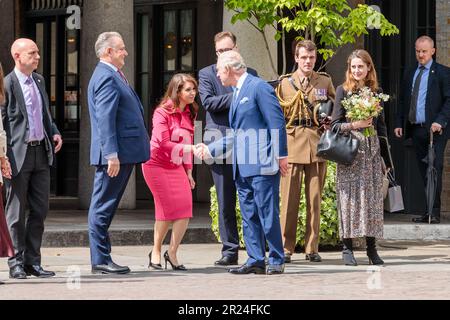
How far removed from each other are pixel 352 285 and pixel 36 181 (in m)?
2.85

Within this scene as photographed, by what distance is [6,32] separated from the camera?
22.3 meters

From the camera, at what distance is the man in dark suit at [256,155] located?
448 inches

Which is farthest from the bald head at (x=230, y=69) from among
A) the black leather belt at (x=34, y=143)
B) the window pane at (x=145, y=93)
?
the window pane at (x=145, y=93)

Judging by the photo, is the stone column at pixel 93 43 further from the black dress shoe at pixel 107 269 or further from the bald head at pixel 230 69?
the black dress shoe at pixel 107 269

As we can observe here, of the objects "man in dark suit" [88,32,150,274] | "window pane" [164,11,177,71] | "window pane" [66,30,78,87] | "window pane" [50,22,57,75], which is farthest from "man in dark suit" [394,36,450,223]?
"window pane" [50,22,57,75]

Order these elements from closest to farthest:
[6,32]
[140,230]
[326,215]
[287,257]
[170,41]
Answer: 1. [287,257]
2. [326,215]
3. [140,230]
4. [170,41]
5. [6,32]

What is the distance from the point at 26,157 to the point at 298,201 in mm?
2822

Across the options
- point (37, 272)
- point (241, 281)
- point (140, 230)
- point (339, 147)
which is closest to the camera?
point (241, 281)

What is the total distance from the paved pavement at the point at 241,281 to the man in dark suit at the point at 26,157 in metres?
0.28

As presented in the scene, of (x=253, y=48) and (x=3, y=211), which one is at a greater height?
(x=253, y=48)

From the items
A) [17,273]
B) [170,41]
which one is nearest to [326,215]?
[17,273]

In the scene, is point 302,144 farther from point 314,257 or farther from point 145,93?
point 145,93

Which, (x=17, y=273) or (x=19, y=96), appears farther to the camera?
(x=19, y=96)
